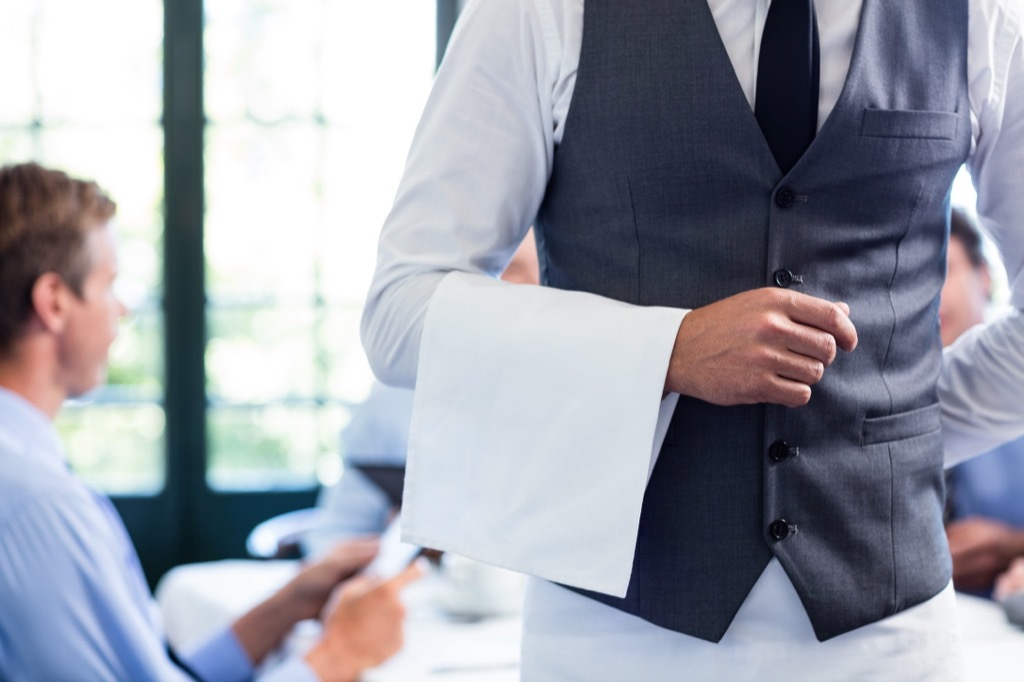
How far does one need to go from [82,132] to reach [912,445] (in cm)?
424

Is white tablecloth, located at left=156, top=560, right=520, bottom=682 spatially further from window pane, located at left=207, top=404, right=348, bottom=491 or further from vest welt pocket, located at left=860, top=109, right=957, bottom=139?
window pane, located at left=207, top=404, right=348, bottom=491

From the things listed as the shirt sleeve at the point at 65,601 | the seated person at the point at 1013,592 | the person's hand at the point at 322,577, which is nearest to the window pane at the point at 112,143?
the person's hand at the point at 322,577

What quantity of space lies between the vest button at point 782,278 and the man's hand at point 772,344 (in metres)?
0.10

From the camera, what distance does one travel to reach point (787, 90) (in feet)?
3.03

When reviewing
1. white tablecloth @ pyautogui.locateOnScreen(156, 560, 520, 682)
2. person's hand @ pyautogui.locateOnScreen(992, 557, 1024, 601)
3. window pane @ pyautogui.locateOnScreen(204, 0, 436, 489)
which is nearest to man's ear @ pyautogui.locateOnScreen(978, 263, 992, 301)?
person's hand @ pyautogui.locateOnScreen(992, 557, 1024, 601)

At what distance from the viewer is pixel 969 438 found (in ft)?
3.86

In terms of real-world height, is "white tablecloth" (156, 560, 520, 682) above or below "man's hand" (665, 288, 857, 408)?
below

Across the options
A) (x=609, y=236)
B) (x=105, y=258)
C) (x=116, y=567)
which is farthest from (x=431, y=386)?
(x=105, y=258)

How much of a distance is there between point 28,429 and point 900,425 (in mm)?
1317

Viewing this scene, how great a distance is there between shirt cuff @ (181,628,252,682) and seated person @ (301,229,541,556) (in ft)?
1.57

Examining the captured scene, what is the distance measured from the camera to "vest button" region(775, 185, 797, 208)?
2.98 ft

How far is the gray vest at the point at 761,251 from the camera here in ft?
3.02

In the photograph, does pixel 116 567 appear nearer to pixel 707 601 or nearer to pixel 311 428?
pixel 707 601

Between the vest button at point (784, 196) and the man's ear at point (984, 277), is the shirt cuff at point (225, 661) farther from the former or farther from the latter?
the man's ear at point (984, 277)
